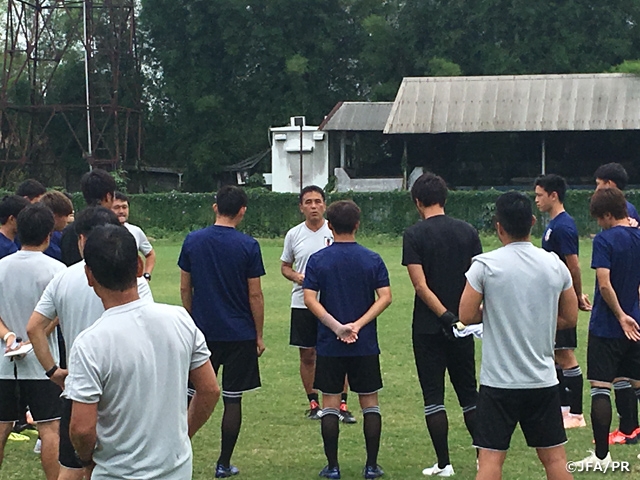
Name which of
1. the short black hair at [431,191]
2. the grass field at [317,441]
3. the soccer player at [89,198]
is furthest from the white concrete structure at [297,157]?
the short black hair at [431,191]

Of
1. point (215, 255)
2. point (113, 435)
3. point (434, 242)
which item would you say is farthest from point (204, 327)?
point (113, 435)

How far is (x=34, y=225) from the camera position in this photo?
586 cm

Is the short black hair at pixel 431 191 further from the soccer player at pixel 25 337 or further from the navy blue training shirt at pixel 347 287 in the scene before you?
the soccer player at pixel 25 337

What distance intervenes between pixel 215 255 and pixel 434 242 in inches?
61.8

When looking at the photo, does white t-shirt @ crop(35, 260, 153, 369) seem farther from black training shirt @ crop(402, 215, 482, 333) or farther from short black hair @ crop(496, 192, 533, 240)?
black training shirt @ crop(402, 215, 482, 333)

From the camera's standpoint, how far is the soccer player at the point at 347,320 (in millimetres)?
6734

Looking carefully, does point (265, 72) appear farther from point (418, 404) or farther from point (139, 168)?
point (418, 404)

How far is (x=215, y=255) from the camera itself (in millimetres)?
6891

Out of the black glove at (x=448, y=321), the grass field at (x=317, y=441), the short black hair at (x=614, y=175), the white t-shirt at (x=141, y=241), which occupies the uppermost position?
the short black hair at (x=614, y=175)

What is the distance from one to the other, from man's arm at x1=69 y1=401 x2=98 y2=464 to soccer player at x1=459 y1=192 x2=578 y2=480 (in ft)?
8.10

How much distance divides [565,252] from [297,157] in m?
39.2

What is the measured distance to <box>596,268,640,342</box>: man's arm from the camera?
6621mm

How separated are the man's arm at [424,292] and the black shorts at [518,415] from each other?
47.7 inches

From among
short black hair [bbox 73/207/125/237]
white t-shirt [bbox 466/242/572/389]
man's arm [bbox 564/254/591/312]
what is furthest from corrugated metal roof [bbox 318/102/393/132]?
short black hair [bbox 73/207/125/237]
